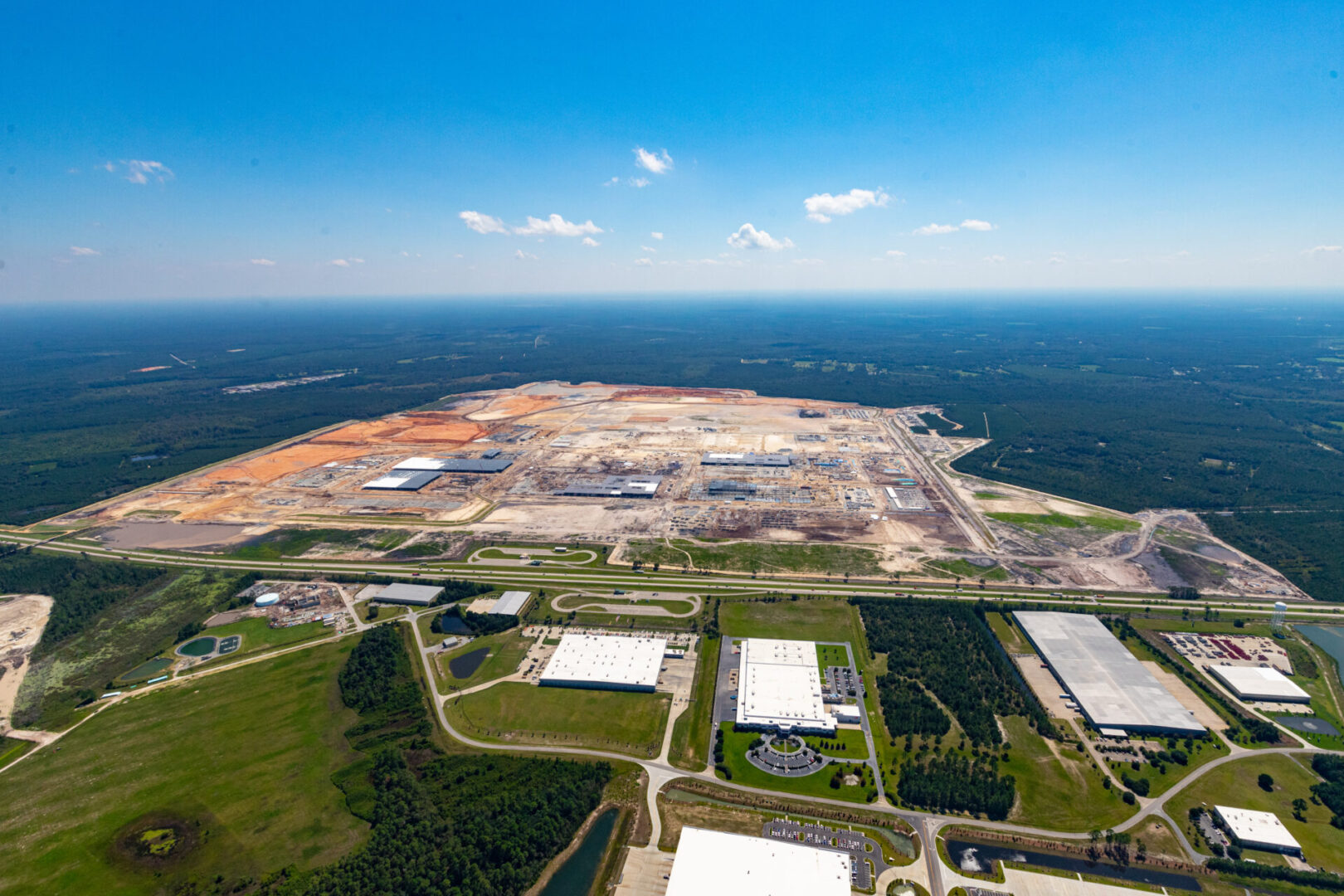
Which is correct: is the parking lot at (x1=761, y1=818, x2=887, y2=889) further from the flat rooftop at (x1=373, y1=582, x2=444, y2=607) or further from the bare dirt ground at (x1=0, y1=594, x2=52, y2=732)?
the bare dirt ground at (x1=0, y1=594, x2=52, y2=732)

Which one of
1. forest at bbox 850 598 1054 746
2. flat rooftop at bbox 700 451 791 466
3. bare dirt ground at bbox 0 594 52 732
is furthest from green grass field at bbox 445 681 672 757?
flat rooftop at bbox 700 451 791 466

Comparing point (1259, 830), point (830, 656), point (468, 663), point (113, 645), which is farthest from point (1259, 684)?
point (113, 645)

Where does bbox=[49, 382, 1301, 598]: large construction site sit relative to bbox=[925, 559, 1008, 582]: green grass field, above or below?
above

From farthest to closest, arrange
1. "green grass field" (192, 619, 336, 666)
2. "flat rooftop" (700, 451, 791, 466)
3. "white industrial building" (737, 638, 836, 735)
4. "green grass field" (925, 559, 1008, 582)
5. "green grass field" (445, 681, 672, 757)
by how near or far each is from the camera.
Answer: "flat rooftop" (700, 451, 791, 466), "green grass field" (925, 559, 1008, 582), "green grass field" (192, 619, 336, 666), "white industrial building" (737, 638, 836, 735), "green grass field" (445, 681, 672, 757)

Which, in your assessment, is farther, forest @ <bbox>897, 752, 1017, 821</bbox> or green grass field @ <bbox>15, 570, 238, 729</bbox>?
green grass field @ <bbox>15, 570, 238, 729</bbox>

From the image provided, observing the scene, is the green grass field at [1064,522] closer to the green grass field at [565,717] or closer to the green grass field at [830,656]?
the green grass field at [830,656]

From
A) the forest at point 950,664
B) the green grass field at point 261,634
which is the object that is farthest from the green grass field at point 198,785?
the forest at point 950,664

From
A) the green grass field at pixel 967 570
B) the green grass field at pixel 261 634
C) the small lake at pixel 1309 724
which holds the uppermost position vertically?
the green grass field at pixel 967 570
